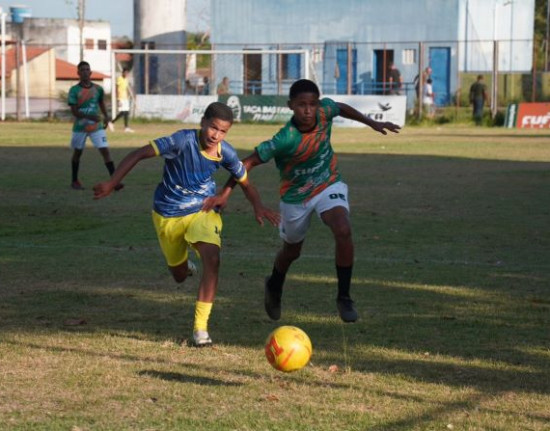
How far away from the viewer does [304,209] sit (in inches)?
342

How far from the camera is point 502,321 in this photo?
8.65 metres

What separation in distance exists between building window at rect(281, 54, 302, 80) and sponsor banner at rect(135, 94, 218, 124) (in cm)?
787

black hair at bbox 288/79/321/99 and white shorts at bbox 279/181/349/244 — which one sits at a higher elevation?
black hair at bbox 288/79/321/99

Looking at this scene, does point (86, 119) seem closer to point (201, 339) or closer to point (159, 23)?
point (201, 339)

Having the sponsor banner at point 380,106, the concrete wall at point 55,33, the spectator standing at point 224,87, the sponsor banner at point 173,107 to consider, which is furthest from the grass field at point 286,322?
the concrete wall at point 55,33

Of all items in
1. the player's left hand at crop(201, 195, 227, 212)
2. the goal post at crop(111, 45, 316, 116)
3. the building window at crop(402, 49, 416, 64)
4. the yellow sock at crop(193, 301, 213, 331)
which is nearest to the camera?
the yellow sock at crop(193, 301, 213, 331)

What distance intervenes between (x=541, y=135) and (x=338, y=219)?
1068 inches

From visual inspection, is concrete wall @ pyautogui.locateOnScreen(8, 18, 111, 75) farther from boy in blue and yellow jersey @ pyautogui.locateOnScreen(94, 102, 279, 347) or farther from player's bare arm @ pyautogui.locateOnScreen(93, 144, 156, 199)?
player's bare arm @ pyautogui.locateOnScreen(93, 144, 156, 199)

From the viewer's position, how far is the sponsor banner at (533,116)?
3900cm

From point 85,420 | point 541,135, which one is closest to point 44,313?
point 85,420

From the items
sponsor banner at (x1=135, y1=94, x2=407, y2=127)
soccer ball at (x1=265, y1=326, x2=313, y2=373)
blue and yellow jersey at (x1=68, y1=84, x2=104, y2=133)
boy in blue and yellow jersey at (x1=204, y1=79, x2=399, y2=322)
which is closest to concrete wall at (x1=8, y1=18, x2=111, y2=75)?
sponsor banner at (x1=135, y1=94, x2=407, y2=127)

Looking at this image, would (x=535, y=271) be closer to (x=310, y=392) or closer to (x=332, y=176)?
(x=332, y=176)

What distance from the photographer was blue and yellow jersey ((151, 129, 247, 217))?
26.7ft

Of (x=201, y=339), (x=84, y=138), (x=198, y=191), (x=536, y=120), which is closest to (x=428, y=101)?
(x=536, y=120)
